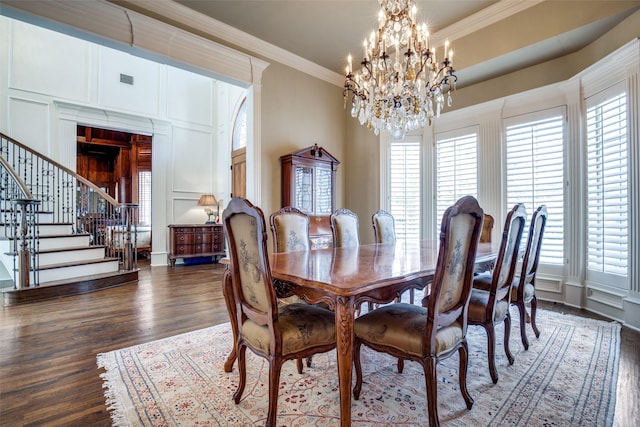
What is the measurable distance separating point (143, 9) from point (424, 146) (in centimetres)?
395

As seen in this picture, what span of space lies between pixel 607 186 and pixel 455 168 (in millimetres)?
1703

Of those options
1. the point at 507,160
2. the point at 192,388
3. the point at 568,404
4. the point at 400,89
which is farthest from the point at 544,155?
the point at 192,388

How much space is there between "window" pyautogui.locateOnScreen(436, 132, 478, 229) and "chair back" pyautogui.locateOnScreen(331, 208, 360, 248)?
6.35ft

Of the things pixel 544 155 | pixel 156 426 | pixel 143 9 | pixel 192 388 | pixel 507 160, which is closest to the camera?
pixel 156 426

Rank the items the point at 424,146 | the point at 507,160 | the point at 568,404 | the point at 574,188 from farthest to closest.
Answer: the point at 424,146 → the point at 507,160 → the point at 574,188 → the point at 568,404

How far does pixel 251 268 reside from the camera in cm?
151

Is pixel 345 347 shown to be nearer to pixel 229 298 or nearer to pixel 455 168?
pixel 229 298

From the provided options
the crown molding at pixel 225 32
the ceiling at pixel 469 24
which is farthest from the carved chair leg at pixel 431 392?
the crown molding at pixel 225 32

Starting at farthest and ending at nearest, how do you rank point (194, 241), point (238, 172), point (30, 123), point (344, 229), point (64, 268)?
point (194, 241), point (238, 172), point (30, 123), point (64, 268), point (344, 229)

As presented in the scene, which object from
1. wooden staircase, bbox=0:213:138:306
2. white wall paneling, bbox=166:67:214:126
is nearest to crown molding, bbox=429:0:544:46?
white wall paneling, bbox=166:67:214:126

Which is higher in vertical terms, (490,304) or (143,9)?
(143,9)

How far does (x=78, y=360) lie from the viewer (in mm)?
2213

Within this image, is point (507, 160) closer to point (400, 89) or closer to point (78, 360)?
point (400, 89)

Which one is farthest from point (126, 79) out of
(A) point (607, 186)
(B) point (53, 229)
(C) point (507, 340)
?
(A) point (607, 186)
